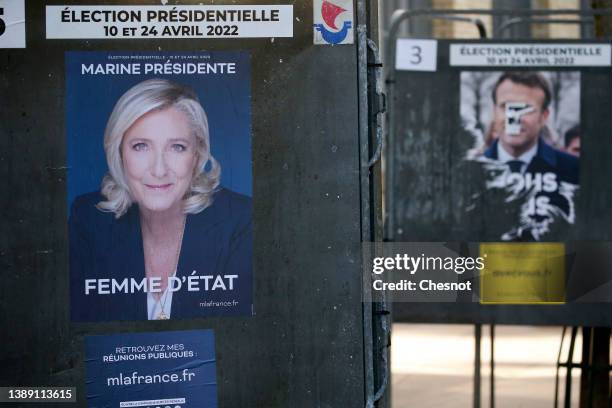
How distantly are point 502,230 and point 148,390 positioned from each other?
4568mm

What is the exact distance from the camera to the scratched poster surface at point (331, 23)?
474 centimetres

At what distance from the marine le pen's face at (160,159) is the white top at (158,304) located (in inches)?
11.3

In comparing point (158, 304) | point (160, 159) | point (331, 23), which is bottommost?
point (158, 304)

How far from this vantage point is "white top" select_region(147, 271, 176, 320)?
15.4 feet

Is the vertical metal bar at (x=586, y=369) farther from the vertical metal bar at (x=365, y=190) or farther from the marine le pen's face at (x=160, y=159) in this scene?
the marine le pen's face at (x=160, y=159)

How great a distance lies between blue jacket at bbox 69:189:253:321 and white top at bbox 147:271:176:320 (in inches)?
0.6

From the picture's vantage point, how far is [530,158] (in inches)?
348

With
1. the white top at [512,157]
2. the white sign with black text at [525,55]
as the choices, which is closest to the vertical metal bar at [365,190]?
the white sign with black text at [525,55]

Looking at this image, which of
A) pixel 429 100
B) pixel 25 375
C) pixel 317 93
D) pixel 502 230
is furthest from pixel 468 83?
pixel 25 375

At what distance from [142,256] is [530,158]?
468cm

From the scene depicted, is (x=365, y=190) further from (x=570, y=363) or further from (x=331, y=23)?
(x=570, y=363)

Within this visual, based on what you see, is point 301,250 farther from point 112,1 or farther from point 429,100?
point 429,100

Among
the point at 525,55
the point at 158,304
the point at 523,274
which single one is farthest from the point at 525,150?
the point at 158,304

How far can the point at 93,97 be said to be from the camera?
4.66m
